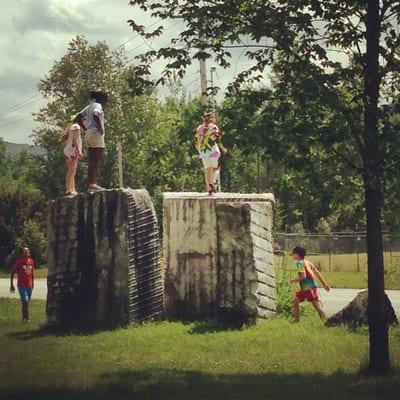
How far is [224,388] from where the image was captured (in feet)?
30.6

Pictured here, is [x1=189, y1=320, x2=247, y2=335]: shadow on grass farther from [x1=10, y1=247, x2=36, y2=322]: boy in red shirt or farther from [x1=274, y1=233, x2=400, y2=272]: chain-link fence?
[x1=274, y1=233, x2=400, y2=272]: chain-link fence

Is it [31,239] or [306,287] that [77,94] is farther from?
[306,287]

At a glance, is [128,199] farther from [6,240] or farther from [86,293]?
[6,240]

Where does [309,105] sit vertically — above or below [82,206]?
above

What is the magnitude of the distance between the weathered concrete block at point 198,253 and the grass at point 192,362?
2.02 feet

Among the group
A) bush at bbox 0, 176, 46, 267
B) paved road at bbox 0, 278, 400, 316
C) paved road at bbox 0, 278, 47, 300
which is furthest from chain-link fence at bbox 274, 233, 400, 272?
bush at bbox 0, 176, 46, 267

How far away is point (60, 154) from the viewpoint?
49344mm

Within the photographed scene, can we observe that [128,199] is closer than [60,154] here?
Yes

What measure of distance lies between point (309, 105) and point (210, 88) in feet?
4.51

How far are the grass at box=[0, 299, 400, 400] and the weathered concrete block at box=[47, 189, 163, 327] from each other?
0.49 meters

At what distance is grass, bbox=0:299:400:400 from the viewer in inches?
361

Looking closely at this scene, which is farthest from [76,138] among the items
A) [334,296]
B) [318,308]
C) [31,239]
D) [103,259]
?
[31,239]

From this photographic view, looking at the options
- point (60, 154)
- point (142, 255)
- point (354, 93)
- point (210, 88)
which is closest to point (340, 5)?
point (354, 93)

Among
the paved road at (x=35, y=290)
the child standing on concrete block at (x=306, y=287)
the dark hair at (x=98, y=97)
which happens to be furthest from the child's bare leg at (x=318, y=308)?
the paved road at (x=35, y=290)
